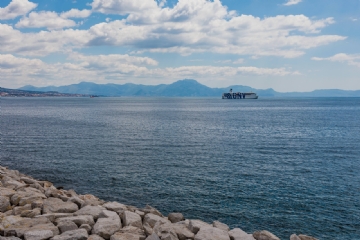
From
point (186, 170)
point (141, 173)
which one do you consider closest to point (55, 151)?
point (141, 173)

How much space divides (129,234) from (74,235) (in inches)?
77.7

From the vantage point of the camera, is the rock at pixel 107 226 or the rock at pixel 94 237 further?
the rock at pixel 107 226

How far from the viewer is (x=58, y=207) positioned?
15336 millimetres

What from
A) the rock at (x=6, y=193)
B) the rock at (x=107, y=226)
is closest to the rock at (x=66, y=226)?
the rock at (x=107, y=226)

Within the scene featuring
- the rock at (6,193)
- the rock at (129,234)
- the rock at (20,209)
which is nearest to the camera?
the rock at (129,234)

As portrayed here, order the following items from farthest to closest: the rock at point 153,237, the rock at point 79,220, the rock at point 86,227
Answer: the rock at point 79,220 → the rock at point 86,227 → the rock at point 153,237

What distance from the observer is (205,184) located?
24.6 meters

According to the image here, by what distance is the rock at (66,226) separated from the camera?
12.6 meters

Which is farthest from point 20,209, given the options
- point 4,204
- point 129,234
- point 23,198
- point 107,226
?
point 129,234

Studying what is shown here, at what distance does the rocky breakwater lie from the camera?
11969 millimetres

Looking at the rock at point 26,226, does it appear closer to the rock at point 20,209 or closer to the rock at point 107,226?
the rock at point 20,209

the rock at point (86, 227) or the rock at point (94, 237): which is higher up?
the rock at point (86, 227)

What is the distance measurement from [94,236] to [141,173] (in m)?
16.0

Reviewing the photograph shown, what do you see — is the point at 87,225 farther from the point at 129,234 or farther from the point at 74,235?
the point at 129,234
